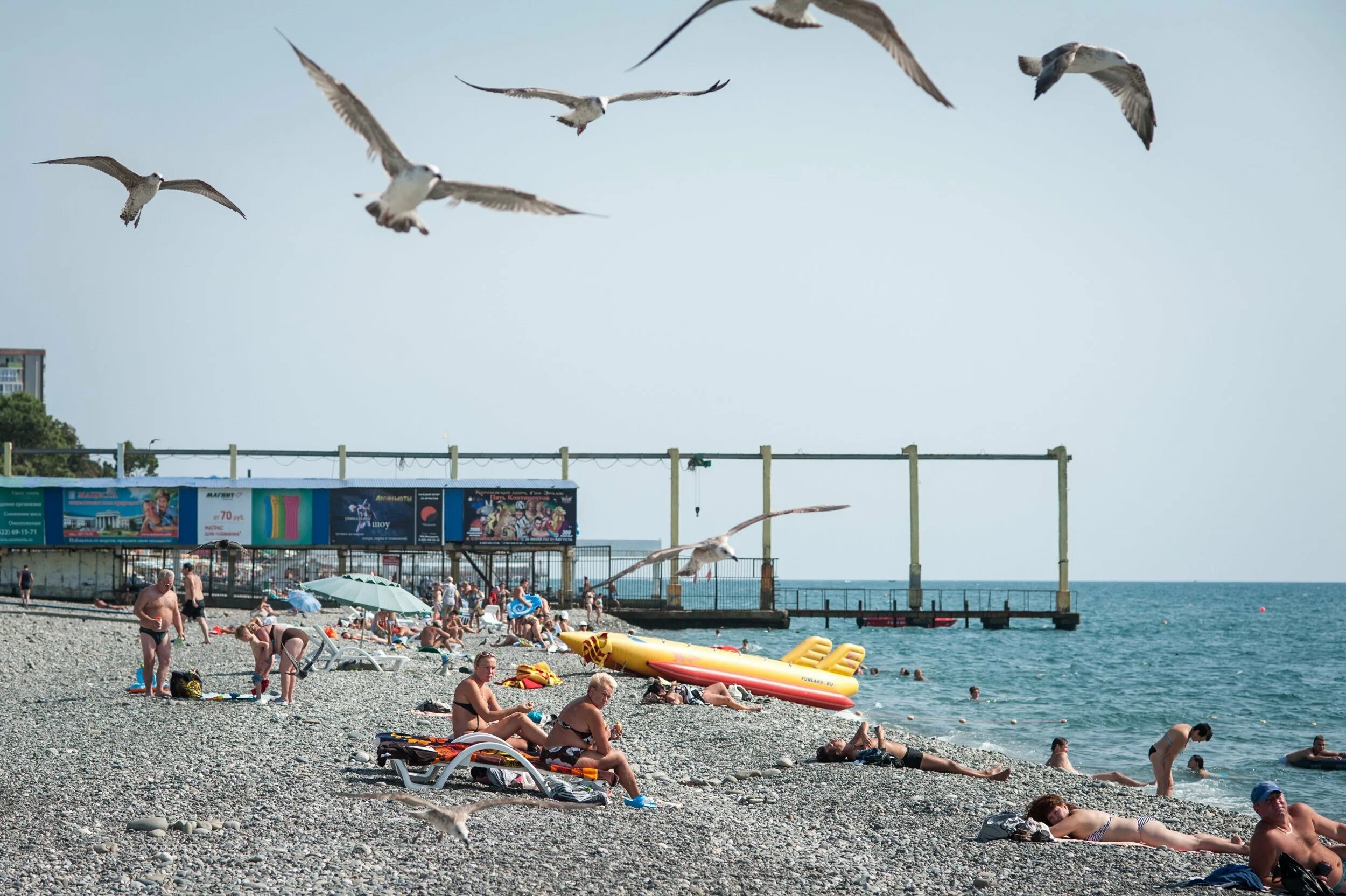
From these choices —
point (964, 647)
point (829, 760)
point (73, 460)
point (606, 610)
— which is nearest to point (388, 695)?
point (829, 760)

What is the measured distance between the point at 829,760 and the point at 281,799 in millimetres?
7579

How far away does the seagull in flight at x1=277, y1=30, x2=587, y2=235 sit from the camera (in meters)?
7.94

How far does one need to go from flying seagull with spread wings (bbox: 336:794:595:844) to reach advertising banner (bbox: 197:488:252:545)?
34.5 m

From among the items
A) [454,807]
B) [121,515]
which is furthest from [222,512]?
[454,807]

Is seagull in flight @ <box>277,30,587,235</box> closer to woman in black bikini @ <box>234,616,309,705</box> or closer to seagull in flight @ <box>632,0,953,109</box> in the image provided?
seagull in flight @ <box>632,0,953,109</box>

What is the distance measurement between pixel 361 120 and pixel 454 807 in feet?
17.9

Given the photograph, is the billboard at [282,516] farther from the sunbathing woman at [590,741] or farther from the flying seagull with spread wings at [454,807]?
the flying seagull with spread wings at [454,807]

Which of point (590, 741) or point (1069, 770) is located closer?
point (590, 741)

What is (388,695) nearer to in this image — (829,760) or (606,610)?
(829,760)

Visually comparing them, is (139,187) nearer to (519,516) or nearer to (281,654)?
(281,654)

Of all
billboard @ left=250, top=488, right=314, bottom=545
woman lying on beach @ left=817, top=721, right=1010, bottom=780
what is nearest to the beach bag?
woman lying on beach @ left=817, top=721, right=1010, bottom=780

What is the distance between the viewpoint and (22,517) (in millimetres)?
41812

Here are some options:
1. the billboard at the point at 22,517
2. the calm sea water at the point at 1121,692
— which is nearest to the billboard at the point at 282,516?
the billboard at the point at 22,517

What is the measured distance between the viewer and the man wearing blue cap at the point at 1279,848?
9.53 m
